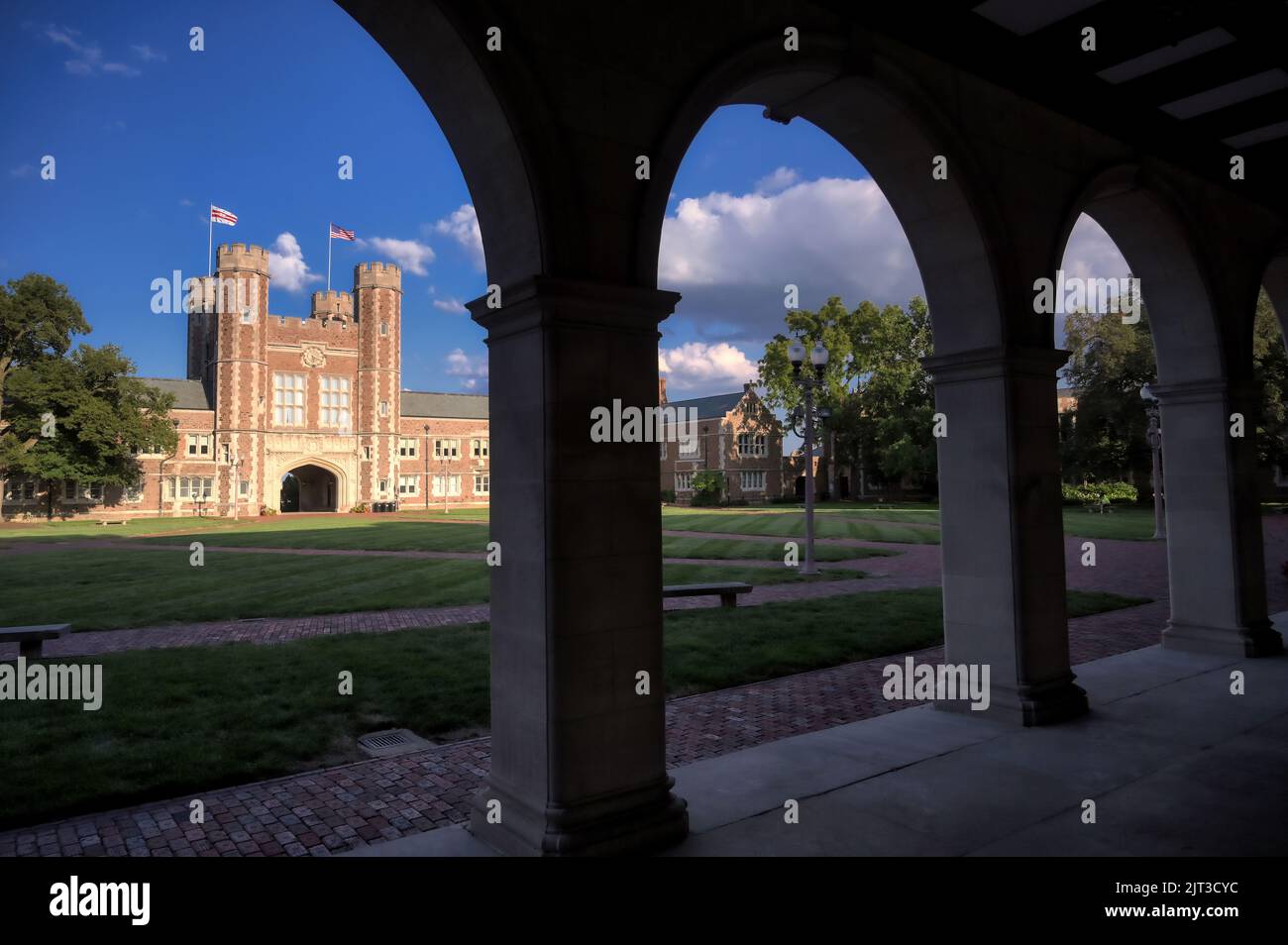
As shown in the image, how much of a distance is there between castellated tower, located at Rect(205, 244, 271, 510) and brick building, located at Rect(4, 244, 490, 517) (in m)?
0.08

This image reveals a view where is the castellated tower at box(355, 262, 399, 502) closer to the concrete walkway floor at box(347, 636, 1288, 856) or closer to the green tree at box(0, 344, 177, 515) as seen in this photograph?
the green tree at box(0, 344, 177, 515)

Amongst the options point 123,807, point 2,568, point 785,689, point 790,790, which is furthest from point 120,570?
point 790,790

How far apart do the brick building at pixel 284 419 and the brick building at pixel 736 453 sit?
71.2 feet

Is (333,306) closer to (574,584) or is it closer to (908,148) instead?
(908,148)

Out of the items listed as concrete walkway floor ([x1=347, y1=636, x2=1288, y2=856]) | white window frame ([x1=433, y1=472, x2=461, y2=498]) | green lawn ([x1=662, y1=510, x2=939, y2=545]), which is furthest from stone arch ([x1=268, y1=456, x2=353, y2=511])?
concrete walkway floor ([x1=347, y1=636, x2=1288, y2=856])

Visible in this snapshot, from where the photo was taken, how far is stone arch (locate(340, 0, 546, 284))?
378 centimetres

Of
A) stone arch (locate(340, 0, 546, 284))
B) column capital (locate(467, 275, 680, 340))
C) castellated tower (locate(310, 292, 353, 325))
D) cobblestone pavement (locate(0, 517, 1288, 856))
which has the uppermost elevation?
castellated tower (locate(310, 292, 353, 325))

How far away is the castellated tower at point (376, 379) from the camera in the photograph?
2409 inches

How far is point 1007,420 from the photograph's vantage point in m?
6.34

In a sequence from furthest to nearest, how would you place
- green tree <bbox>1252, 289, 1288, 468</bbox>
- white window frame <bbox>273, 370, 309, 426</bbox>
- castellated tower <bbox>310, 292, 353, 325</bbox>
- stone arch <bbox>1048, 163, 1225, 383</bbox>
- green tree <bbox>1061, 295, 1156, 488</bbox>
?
1. castellated tower <bbox>310, 292, 353, 325</bbox>
2. white window frame <bbox>273, 370, 309, 426</bbox>
3. green tree <bbox>1061, 295, 1156, 488</bbox>
4. green tree <bbox>1252, 289, 1288, 468</bbox>
5. stone arch <bbox>1048, 163, 1225, 383</bbox>

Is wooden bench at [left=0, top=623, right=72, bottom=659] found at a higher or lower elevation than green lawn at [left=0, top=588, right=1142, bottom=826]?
higher

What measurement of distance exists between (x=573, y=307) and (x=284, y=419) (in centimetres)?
6150
